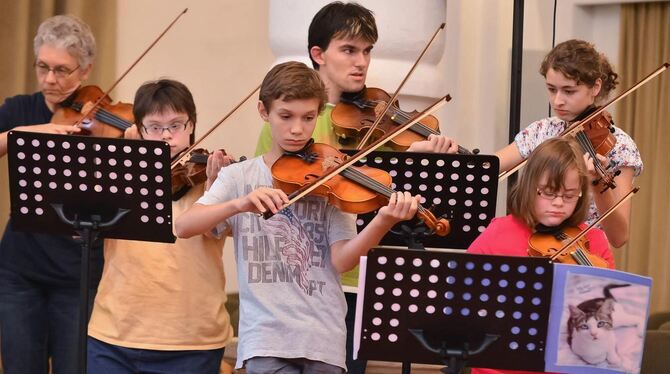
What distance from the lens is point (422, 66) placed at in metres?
4.64

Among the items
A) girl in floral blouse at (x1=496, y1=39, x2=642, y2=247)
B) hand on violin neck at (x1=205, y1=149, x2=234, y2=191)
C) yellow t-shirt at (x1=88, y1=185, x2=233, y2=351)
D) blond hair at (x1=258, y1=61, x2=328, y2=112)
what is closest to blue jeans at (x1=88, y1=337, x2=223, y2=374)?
yellow t-shirt at (x1=88, y1=185, x2=233, y2=351)

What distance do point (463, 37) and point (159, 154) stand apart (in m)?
3.76

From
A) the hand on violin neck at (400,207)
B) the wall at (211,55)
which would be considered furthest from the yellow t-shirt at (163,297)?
the wall at (211,55)

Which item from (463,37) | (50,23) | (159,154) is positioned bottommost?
(159,154)

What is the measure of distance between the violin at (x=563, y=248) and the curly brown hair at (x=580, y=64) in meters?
0.58

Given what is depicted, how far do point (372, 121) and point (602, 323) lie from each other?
107cm

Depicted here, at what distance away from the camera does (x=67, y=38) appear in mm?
3576

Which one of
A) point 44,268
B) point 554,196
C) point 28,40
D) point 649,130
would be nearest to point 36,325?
point 44,268

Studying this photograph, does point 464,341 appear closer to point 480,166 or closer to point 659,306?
point 480,166

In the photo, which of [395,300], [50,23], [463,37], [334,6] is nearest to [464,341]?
[395,300]

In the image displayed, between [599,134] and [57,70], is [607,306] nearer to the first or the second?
[599,134]

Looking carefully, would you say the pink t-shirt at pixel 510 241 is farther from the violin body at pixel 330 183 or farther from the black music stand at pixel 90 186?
the black music stand at pixel 90 186

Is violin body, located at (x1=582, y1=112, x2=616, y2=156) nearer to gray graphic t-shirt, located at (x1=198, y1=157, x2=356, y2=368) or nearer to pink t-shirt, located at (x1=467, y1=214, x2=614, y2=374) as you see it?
pink t-shirt, located at (x1=467, y1=214, x2=614, y2=374)

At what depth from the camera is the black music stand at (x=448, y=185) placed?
9.98 ft
